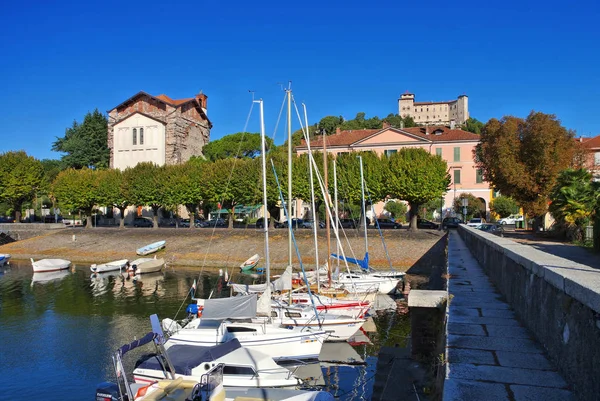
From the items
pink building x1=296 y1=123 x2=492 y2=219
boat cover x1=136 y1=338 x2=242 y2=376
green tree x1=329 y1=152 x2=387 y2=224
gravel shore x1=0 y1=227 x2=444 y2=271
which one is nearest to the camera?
boat cover x1=136 y1=338 x2=242 y2=376

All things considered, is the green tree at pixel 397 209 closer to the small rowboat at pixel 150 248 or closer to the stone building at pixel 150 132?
→ the small rowboat at pixel 150 248

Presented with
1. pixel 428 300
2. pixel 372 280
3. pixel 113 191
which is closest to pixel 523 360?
pixel 428 300

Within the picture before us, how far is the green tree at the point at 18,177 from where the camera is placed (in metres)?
73.6

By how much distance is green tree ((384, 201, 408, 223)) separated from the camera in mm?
70312

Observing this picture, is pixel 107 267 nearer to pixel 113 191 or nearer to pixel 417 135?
pixel 113 191

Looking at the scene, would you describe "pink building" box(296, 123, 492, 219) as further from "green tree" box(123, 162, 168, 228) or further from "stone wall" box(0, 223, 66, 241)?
"stone wall" box(0, 223, 66, 241)

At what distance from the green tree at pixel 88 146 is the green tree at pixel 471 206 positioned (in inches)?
2598

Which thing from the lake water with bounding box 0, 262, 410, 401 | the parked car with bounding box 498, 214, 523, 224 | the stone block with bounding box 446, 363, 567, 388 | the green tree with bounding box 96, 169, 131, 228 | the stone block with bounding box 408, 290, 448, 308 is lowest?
the lake water with bounding box 0, 262, 410, 401

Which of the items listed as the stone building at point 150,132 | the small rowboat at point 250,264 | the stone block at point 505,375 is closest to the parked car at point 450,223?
the small rowboat at point 250,264

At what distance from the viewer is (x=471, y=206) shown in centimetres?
6775

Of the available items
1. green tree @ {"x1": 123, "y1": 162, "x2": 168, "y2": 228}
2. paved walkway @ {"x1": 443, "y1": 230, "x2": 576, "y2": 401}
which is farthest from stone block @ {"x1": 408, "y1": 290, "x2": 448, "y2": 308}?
green tree @ {"x1": 123, "y1": 162, "x2": 168, "y2": 228}

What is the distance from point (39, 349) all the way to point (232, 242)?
106 ft

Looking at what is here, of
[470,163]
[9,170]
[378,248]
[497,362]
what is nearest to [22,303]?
[378,248]

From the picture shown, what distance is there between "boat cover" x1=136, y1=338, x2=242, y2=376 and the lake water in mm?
3000
